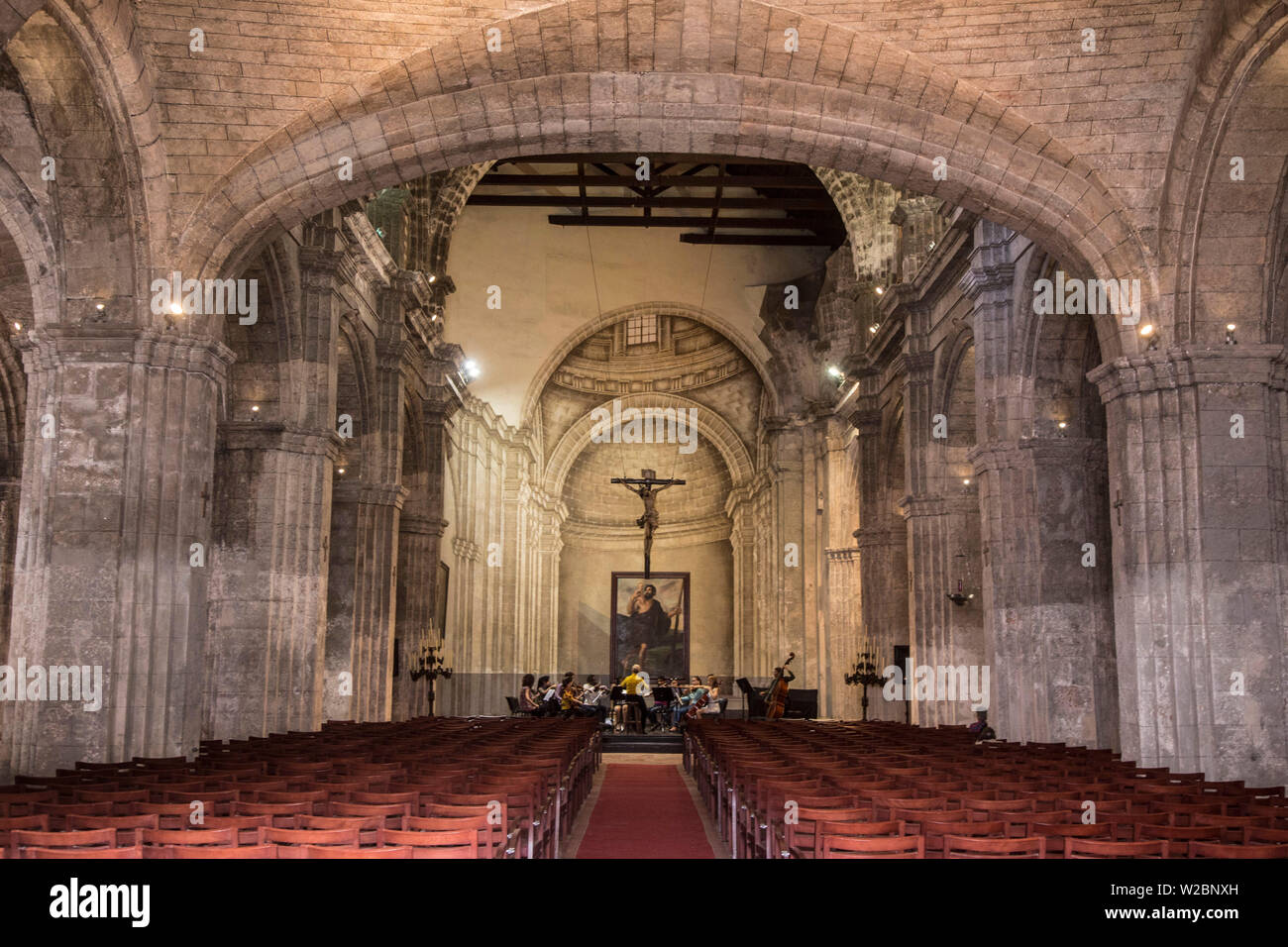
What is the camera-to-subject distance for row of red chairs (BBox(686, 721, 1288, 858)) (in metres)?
6.06

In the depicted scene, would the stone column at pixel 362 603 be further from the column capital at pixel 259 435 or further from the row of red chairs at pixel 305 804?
the row of red chairs at pixel 305 804

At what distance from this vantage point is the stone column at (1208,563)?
11.5 meters

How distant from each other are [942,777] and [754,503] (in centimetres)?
3159

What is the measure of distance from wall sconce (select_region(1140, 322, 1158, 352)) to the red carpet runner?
640cm

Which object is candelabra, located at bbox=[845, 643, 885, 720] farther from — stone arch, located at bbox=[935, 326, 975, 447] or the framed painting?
the framed painting

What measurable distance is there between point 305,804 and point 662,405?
36636 mm

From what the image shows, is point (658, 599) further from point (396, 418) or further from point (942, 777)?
point (942, 777)

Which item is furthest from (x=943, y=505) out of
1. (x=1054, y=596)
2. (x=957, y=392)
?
(x=1054, y=596)

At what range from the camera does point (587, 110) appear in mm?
13422

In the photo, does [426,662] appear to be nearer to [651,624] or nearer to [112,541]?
[112,541]

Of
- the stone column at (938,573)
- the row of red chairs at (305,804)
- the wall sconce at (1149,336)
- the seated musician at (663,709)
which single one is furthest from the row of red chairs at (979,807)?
the seated musician at (663,709)

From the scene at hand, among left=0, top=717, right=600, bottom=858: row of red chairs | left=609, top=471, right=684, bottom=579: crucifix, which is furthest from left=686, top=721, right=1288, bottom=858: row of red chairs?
left=609, top=471, right=684, bottom=579: crucifix
